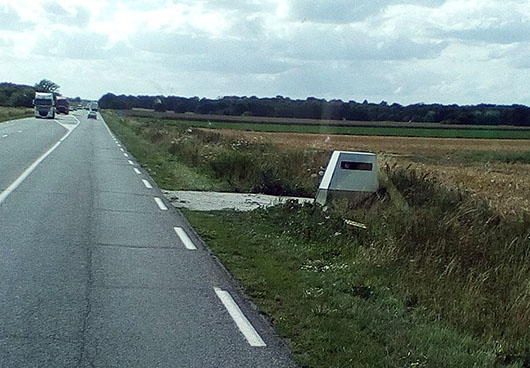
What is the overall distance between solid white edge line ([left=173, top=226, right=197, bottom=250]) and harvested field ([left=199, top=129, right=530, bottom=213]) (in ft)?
19.4

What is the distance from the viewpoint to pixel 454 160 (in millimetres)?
45469

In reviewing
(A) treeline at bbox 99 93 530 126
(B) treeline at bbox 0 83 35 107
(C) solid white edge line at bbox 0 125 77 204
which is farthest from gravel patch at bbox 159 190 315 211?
(B) treeline at bbox 0 83 35 107

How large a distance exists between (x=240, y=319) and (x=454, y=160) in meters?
40.8

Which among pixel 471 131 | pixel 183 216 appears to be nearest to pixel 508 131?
pixel 471 131

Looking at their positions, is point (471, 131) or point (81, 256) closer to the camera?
point (81, 256)

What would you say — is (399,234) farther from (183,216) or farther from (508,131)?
(508,131)

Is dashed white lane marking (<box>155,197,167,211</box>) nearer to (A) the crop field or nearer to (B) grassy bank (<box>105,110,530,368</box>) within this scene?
(B) grassy bank (<box>105,110,530,368</box>)

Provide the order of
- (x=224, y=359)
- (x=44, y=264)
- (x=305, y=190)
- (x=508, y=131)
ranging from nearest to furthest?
1. (x=224, y=359)
2. (x=44, y=264)
3. (x=305, y=190)
4. (x=508, y=131)

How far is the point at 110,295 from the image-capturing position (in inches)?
289

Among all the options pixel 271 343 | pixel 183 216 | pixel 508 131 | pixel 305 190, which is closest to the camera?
pixel 271 343

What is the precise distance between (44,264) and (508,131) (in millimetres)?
70291

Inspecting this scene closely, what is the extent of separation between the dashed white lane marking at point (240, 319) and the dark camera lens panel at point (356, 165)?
22.3ft

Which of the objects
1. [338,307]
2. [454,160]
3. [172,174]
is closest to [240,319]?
[338,307]

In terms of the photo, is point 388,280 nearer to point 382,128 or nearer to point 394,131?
point 394,131
